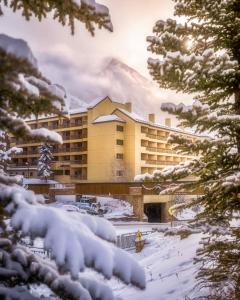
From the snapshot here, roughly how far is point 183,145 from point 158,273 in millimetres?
6556

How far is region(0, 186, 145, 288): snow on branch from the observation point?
1883 millimetres

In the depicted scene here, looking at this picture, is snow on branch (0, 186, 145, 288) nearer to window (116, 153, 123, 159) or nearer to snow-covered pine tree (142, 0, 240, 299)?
snow-covered pine tree (142, 0, 240, 299)

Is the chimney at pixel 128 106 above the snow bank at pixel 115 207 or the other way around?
above

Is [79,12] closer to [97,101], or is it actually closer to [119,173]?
[119,173]

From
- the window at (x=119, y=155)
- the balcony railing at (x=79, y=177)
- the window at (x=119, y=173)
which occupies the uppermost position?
the window at (x=119, y=155)

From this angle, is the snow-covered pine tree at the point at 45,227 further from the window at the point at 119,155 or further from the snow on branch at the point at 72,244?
the window at the point at 119,155

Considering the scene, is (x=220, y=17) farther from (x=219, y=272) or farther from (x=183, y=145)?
(x=219, y=272)

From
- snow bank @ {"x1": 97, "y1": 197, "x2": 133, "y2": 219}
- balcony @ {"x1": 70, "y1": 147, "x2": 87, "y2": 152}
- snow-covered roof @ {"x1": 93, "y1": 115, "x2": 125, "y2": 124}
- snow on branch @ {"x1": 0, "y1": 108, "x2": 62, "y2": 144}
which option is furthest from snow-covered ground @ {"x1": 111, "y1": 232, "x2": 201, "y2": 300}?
balcony @ {"x1": 70, "y1": 147, "x2": 87, "y2": 152}

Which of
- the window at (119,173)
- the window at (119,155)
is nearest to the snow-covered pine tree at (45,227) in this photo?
the window at (119,173)

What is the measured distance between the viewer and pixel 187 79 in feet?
23.5

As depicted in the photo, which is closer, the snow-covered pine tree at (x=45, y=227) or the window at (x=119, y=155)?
the snow-covered pine tree at (x=45, y=227)

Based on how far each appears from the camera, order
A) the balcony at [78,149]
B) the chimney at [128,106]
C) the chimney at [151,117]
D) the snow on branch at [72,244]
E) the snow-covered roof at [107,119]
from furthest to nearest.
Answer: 1. the chimney at [151,117]
2. the chimney at [128,106]
3. the balcony at [78,149]
4. the snow-covered roof at [107,119]
5. the snow on branch at [72,244]

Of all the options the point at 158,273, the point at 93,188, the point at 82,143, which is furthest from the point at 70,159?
the point at 158,273

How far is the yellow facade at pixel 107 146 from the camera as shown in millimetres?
57812
